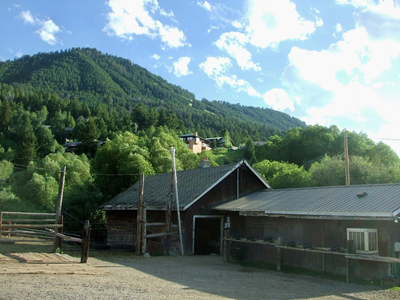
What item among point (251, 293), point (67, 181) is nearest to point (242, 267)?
point (251, 293)

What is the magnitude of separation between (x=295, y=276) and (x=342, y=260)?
171 cm

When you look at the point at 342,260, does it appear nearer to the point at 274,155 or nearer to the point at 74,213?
the point at 74,213

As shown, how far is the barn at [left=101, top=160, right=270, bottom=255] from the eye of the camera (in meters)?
20.1

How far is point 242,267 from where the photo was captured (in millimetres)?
15734

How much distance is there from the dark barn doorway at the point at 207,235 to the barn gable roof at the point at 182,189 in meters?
1.38

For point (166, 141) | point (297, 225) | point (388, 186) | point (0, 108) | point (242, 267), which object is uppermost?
point (0, 108)

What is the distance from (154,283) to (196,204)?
980cm

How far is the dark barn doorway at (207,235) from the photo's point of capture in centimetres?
2112

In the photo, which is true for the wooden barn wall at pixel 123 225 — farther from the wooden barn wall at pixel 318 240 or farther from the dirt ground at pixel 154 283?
the dirt ground at pixel 154 283

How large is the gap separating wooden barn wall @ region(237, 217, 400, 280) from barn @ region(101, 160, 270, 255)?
9.72 ft

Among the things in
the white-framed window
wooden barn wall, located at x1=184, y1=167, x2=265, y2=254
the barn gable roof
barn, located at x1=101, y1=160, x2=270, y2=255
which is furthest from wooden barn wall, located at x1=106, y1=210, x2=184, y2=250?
the white-framed window

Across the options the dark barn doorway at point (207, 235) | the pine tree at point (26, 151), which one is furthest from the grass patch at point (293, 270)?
the pine tree at point (26, 151)

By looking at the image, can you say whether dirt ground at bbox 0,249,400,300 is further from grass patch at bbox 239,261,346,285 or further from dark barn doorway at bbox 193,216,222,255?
dark barn doorway at bbox 193,216,222,255

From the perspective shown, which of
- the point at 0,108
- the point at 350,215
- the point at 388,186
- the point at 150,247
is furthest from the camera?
the point at 0,108
